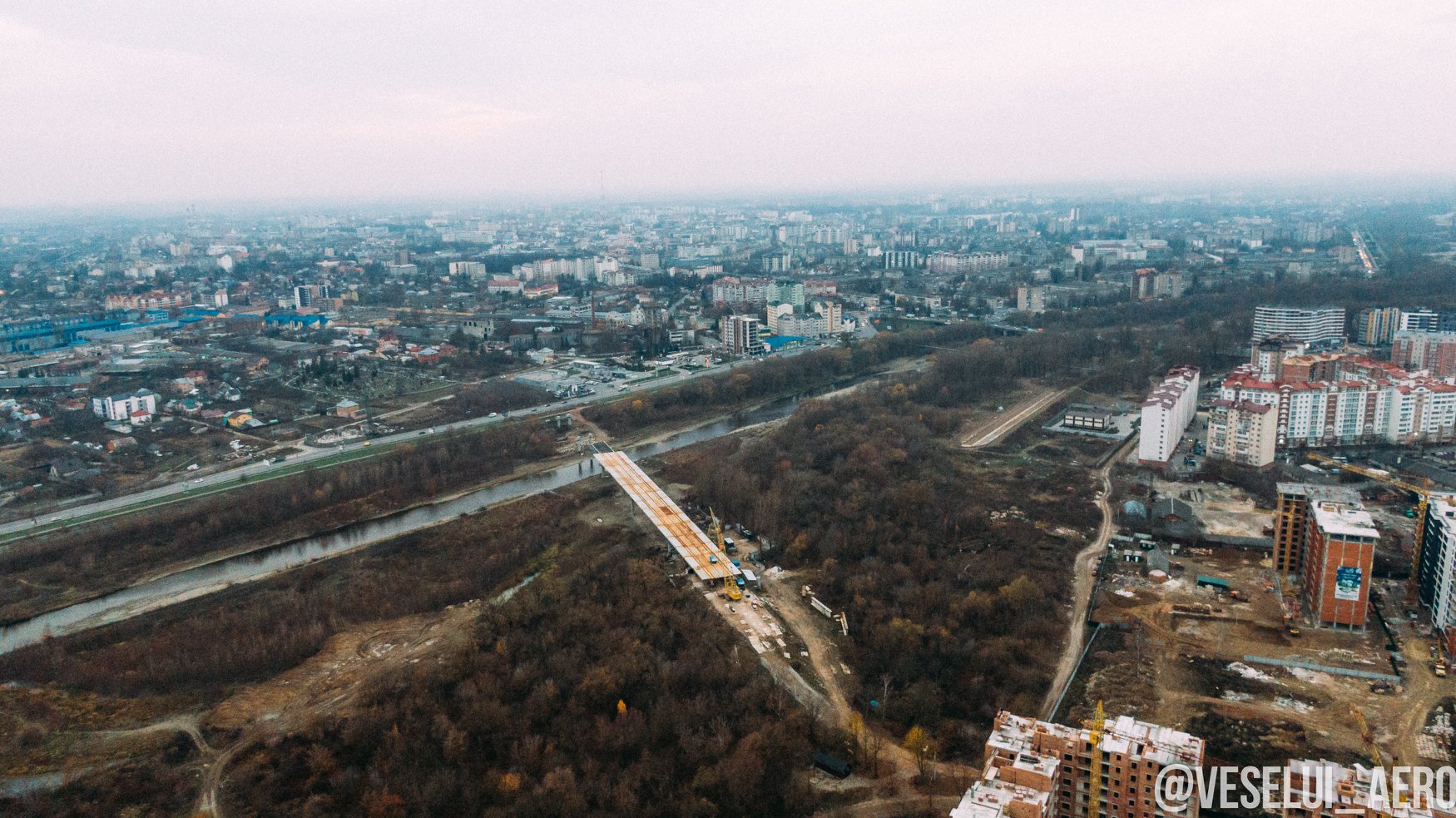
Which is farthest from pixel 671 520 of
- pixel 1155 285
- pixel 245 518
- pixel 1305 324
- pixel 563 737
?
pixel 1155 285

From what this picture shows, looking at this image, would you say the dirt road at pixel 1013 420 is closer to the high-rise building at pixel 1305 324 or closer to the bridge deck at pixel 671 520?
the bridge deck at pixel 671 520

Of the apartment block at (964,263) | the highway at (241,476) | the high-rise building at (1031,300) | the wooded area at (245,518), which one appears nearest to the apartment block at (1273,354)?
the high-rise building at (1031,300)

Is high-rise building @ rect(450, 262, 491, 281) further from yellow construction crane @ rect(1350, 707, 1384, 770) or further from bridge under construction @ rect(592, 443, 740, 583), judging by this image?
yellow construction crane @ rect(1350, 707, 1384, 770)

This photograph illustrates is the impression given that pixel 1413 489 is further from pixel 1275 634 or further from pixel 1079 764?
pixel 1079 764

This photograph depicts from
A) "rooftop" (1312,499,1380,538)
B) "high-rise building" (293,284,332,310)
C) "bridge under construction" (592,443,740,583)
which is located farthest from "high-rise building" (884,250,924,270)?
"rooftop" (1312,499,1380,538)

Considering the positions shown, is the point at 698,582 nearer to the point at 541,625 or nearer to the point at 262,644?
the point at 541,625

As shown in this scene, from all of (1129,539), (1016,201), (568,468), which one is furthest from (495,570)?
(1016,201)
